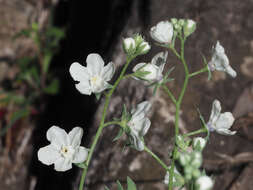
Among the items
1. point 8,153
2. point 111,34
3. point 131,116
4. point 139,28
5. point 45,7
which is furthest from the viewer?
point 45,7

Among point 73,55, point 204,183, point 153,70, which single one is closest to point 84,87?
point 153,70

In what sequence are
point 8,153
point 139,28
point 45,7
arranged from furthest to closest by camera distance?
Result: point 45,7, point 8,153, point 139,28

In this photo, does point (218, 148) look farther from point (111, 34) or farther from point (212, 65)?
point (111, 34)

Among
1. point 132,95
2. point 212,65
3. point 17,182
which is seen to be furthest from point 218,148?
point 17,182

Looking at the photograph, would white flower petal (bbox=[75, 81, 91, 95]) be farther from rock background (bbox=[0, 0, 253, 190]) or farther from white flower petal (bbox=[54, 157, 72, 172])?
rock background (bbox=[0, 0, 253, 190])

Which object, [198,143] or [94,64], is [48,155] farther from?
[198,143]

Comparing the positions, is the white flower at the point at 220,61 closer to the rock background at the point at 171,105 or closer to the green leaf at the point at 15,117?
the rock background at the point at 171,105

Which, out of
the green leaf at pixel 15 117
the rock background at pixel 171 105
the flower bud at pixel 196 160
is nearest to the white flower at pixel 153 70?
the flower bud at pixel 196 160
